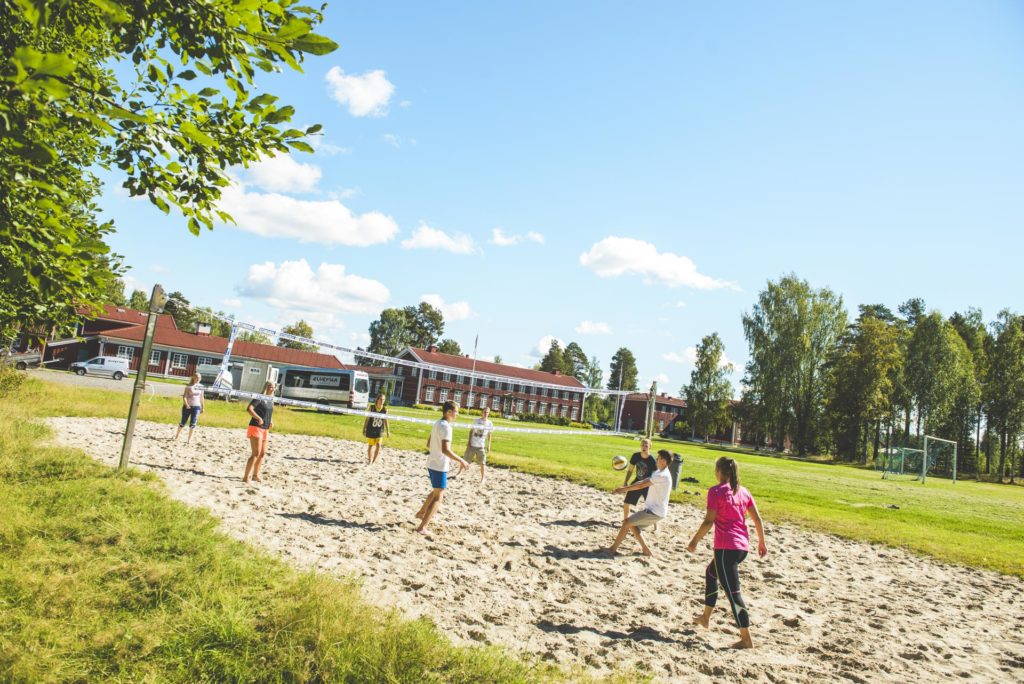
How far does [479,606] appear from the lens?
559cm

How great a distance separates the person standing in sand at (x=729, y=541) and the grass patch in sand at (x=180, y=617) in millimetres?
2042

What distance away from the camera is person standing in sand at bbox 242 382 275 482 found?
9461 millimetres

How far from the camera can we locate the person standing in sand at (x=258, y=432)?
31.0ft

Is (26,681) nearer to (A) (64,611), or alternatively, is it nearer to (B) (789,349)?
(A) (64,611)

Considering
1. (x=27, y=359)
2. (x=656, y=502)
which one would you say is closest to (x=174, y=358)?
(x=27, y=359)

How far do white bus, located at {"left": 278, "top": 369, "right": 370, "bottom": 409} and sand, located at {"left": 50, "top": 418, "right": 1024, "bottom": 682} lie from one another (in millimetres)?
24142

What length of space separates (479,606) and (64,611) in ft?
11.0

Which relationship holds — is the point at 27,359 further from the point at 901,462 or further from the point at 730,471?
the point at 901,462

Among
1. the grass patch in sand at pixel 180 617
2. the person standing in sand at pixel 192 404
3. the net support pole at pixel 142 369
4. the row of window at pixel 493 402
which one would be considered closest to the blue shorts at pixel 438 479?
the grass patch in sand at pixel 180 617

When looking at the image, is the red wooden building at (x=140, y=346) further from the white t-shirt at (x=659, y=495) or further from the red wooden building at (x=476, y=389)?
the white t-shirt at (x=659, y=495)

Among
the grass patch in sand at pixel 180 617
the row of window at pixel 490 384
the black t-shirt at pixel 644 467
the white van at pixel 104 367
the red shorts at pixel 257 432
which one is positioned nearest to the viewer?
the grass patch in sand at pixel 180 617

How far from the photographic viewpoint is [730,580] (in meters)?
5.59

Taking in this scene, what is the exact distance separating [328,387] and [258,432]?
28.3 meters

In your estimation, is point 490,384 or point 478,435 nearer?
point 478,435
